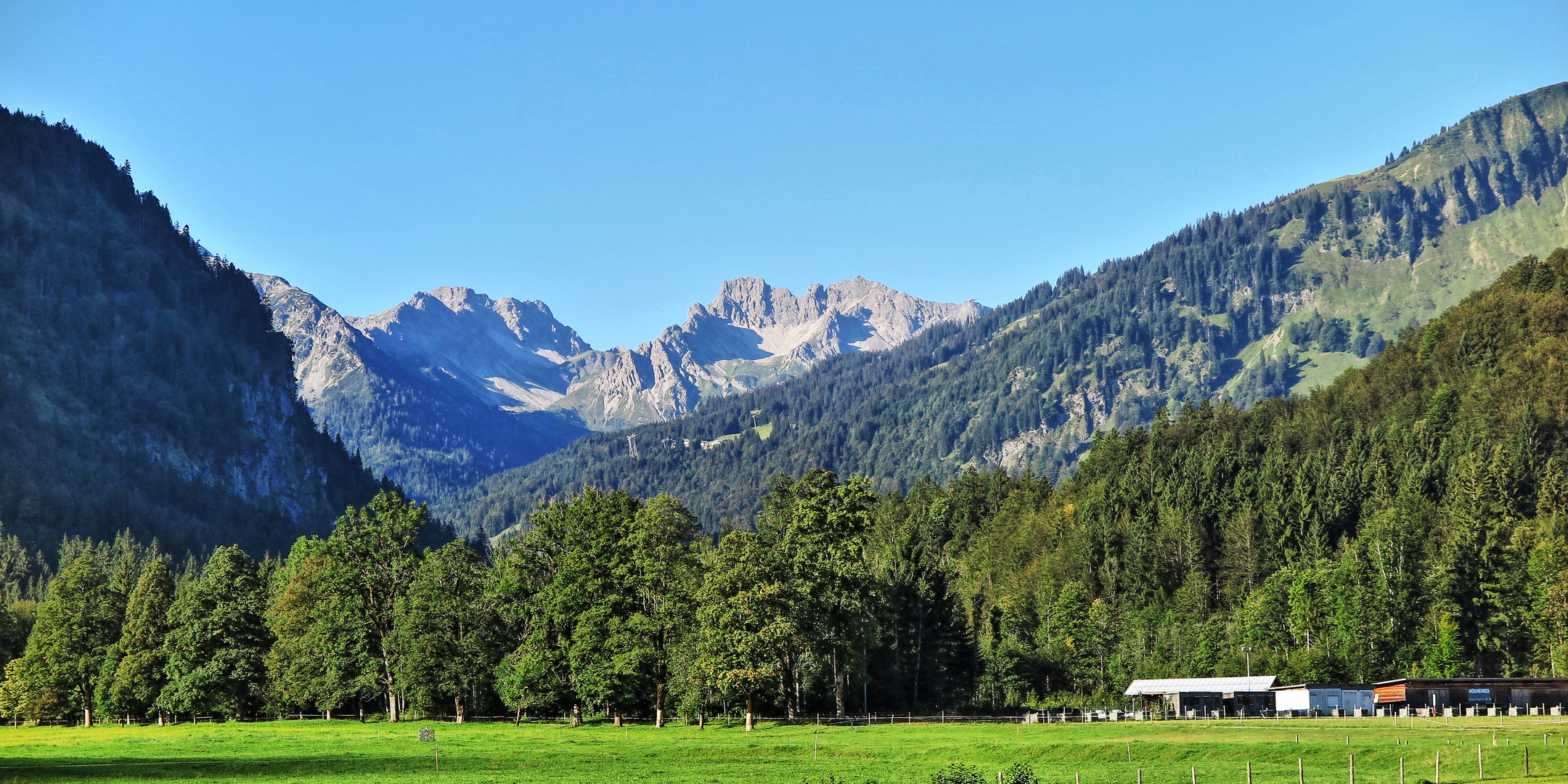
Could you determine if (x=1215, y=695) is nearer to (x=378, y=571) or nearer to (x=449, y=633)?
(x=449, y=633)

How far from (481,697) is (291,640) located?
18.5 meters

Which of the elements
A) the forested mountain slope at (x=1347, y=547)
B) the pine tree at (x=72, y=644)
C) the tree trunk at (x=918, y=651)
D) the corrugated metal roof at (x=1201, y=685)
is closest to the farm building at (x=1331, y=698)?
the corrugated metal roof at (x=1201, y=685)

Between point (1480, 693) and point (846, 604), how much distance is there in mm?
56658

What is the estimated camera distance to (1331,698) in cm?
11712

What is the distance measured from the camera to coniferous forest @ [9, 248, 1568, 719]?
340 ft

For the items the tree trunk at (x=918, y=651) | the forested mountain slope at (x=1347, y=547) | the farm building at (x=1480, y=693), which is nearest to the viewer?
the farm building at (x=1480, y=693)

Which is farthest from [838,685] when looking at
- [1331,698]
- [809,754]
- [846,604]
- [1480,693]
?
[1480,693]

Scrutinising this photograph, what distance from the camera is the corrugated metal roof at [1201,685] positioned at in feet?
403

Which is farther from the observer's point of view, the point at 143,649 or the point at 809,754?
the point at 143,649

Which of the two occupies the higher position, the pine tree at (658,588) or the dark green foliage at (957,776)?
the pine tree at (658,588)

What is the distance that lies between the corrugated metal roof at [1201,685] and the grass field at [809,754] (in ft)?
65.6

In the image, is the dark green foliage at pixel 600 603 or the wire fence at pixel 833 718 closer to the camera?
the dark green foliage at pixel 600 603

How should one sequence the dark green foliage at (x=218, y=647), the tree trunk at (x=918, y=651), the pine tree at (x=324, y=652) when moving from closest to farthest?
the pine tree at (x=324, y=652) → the dark green foliage at (x=218, y=647) → the tree trunk at (x=918, y=651)

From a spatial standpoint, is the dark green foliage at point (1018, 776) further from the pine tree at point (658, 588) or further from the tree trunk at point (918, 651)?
the tree trunk at point (918, 651)
